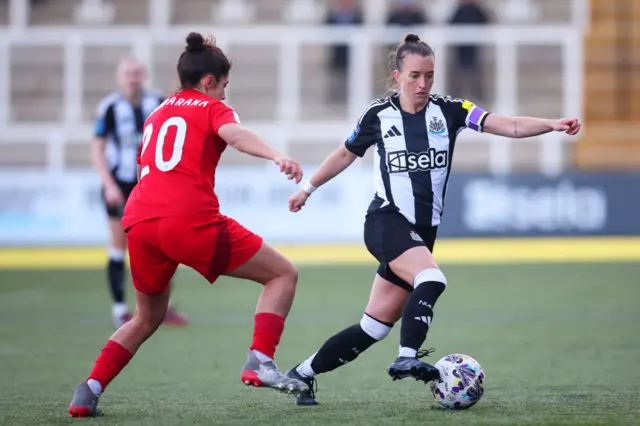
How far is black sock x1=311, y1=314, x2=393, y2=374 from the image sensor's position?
251 inches

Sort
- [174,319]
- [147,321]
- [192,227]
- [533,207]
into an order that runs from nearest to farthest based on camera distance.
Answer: [192,227] < [147,321] < [174,319] < [533,207]

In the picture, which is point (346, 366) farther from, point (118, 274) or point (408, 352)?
Answer: point (118, 274)

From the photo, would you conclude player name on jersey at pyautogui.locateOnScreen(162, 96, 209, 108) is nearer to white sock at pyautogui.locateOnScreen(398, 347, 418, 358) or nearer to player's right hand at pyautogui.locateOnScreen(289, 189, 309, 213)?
player's right hand at pyautogui.locateOnScreen(289, 189, 309, 213)

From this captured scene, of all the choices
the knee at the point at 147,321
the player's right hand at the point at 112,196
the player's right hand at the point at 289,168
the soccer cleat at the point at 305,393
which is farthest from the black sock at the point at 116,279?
the player's right hand at the point at 289,168

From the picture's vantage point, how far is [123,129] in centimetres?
1057

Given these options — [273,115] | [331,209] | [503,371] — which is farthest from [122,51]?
[503,371]

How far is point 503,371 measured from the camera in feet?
25.6

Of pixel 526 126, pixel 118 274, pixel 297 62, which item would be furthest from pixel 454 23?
pixel 526 126

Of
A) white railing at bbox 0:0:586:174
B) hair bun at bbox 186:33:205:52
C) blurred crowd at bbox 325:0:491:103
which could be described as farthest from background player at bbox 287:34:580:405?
blurred crowd at bbox 325:0:491:103

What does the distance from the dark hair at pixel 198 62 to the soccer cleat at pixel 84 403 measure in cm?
155

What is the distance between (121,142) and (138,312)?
4.63 m

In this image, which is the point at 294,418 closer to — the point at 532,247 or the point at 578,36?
the point at 532,247

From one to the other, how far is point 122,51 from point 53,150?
6.62ft

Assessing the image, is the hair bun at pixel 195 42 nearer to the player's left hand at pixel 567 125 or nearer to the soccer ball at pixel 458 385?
the player's left hand at pixel 567 125
